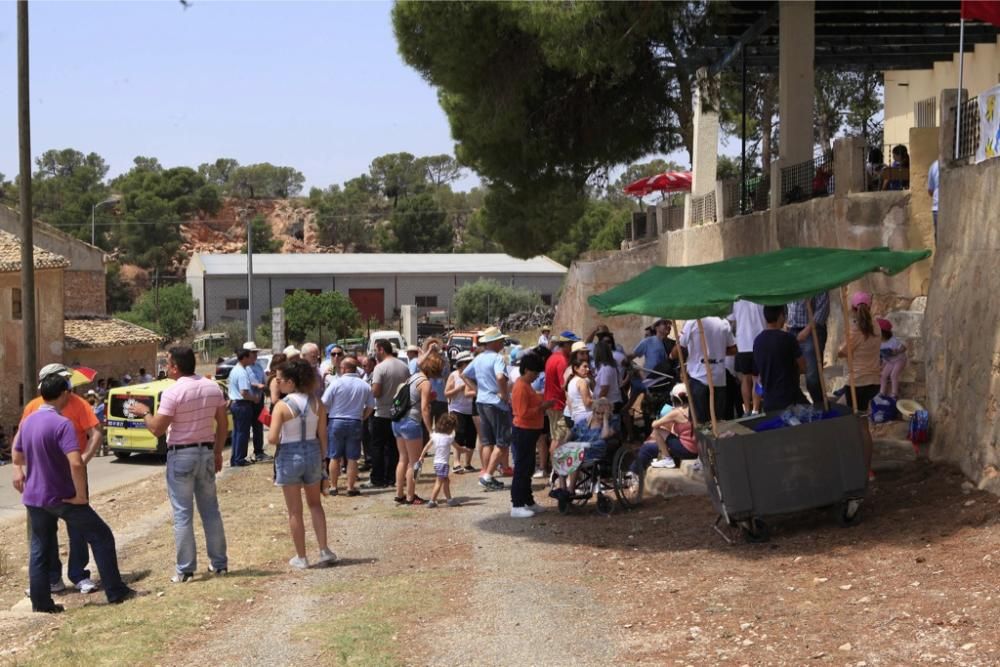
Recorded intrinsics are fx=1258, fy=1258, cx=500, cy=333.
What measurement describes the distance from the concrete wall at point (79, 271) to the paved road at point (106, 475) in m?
19.6

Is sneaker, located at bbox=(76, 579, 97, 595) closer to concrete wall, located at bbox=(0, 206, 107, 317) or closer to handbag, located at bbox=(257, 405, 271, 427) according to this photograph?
handbag, located at bbox=(257, 405, 271, 427)

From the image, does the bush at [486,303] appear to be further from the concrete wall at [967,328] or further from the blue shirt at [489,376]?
the concrete wall at [967,328]

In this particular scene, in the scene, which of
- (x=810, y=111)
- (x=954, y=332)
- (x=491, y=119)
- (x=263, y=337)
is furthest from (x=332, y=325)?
(x=954, y=332)

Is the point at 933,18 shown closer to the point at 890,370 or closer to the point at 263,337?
the point at 890,370

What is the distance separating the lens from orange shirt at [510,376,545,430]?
11922 millimetres

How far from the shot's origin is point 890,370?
1308 cm

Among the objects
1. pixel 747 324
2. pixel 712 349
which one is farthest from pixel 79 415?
pixel 747 324

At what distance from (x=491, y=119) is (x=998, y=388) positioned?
16088 millimetres

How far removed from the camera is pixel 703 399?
12.4 meters

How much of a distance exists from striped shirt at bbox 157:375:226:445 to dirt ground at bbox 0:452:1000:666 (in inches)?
44.8

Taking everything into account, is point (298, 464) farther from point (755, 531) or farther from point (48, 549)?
point (755, 531)

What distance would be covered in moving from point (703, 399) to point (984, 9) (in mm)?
4513

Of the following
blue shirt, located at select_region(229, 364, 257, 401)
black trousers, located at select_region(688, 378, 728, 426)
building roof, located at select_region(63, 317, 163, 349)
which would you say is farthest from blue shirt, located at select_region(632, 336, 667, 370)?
building roof, located at select_region(63, 317, 163, 349)

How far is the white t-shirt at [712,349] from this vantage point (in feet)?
41.0
